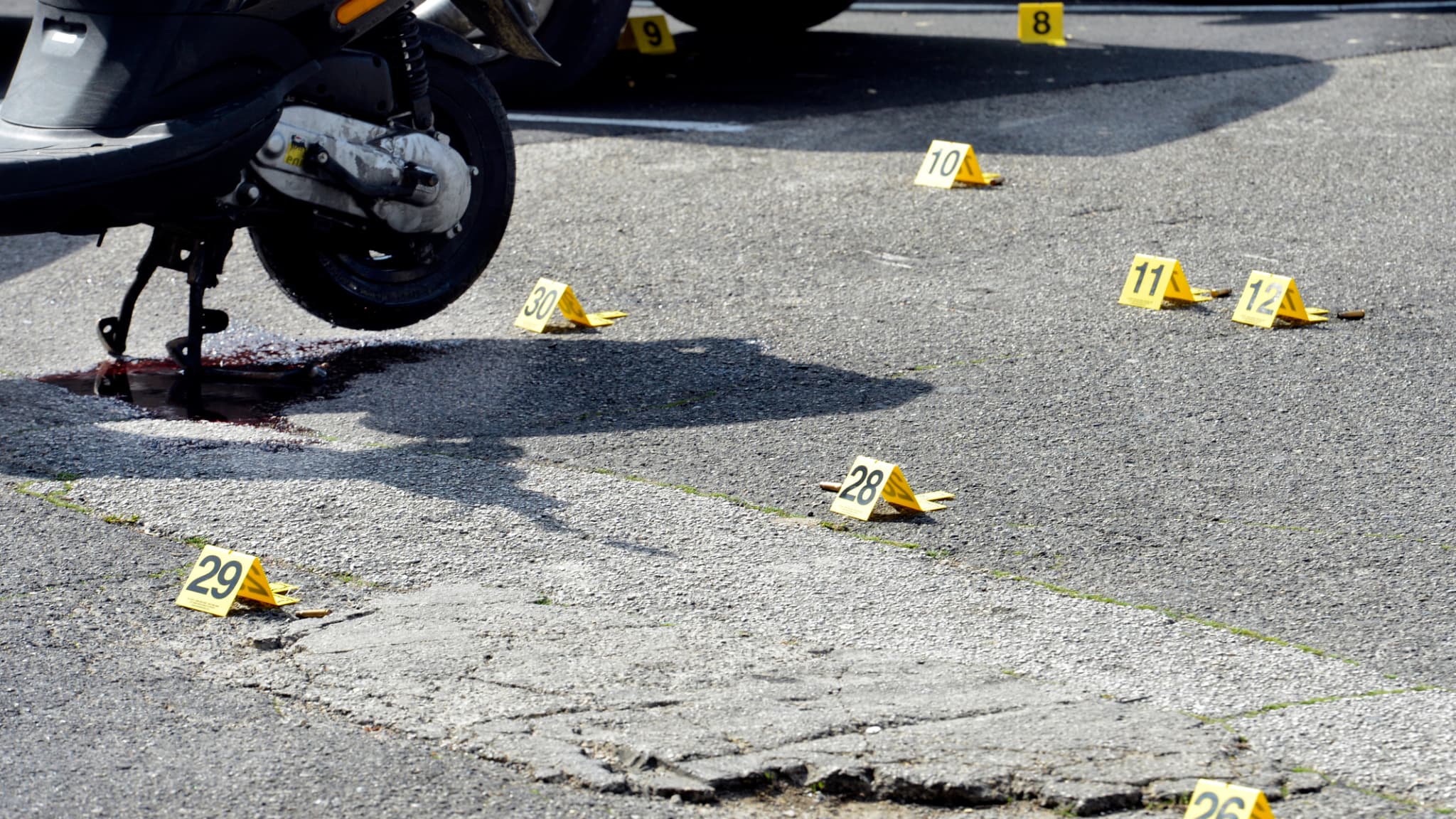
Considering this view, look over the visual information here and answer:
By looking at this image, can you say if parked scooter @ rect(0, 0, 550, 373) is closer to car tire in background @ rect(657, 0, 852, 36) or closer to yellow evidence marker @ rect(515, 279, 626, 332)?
yellow evidence marker @ rect(515, 279, 626, 332)

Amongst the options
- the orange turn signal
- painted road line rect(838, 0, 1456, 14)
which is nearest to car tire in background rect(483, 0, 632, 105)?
the orange turn signal

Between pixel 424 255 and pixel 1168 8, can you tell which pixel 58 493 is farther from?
pixel 1168 8

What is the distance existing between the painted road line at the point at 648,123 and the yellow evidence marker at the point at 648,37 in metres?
1.99

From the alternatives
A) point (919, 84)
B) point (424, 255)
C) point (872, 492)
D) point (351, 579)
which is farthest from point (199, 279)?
point (919, 84)

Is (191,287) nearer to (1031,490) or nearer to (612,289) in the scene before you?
(612,289)

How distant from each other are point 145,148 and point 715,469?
69.8 inches

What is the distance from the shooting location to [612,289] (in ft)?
20.1

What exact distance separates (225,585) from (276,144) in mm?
1736

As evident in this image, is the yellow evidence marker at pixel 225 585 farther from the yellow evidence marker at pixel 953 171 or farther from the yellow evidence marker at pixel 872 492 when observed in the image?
the yellow evidence marker at pixel 953 171

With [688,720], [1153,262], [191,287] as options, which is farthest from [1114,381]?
[191,287]

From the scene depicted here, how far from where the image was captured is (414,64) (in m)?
5.22

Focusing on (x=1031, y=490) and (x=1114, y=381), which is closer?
(x=1031, y=490)

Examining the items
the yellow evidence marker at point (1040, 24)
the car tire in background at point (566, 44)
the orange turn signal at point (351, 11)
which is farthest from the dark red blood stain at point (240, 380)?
the yellow evidence marker at point (1040, 24)

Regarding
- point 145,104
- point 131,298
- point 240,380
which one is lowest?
point 240,380
